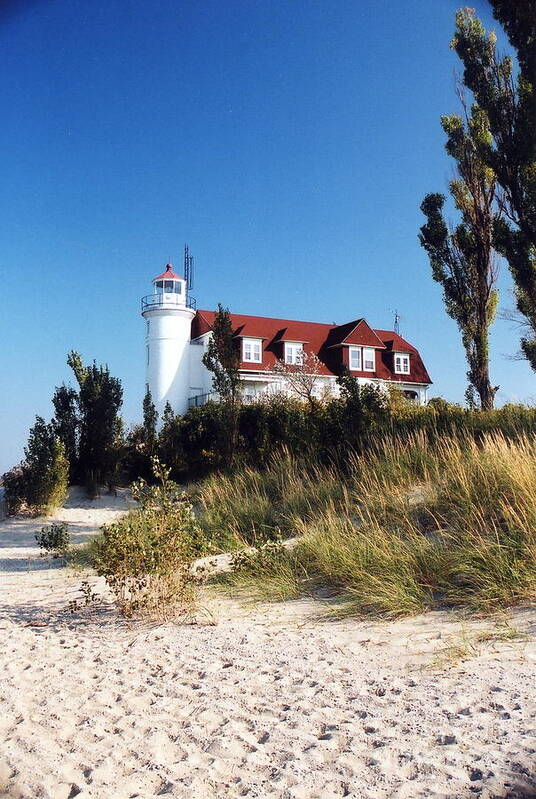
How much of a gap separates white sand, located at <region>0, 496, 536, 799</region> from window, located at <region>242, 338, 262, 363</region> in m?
26.4

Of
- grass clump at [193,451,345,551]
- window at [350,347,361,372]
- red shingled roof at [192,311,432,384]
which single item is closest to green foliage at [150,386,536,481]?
grass clump at [193,451,345,551]

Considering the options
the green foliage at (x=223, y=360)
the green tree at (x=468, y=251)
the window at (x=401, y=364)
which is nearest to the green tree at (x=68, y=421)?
the green foliage at (x=223, y=360)

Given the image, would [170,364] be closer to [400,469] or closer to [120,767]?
[400,469]

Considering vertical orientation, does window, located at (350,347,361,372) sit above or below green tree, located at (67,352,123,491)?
above

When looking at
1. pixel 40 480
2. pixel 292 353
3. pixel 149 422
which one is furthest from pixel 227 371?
pixel 292 353

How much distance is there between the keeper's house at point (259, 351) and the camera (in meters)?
29.7

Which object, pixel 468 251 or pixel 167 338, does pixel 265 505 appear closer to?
pixel 468 251

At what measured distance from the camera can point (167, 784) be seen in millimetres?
2742

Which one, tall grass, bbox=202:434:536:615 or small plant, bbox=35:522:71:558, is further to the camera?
small plant, bbox=35:522:71:558

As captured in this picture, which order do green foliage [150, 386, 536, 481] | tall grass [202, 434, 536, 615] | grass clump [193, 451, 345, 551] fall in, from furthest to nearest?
green foliage [150, 386, 536, 481], grass clump [193, 451, 345, 551], tall grass [202, 434, 536, 615]

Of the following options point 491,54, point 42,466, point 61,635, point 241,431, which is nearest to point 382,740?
point 61,635

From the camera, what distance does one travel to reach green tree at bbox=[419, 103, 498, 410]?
57.9 ft

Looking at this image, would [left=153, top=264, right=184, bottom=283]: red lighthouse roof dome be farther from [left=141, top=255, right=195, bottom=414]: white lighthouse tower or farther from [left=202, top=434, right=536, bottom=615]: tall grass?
[left=202, top=434, right=536, bottom=615]: tall grass

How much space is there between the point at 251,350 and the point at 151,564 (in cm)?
2642
